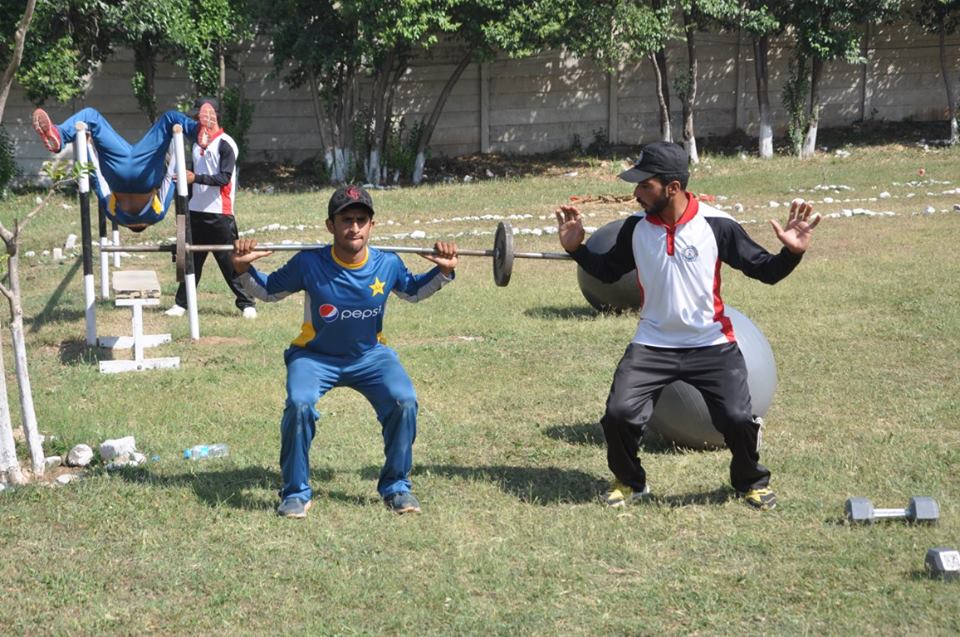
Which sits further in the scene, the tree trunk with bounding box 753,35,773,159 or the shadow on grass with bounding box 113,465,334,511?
the tree trunk with bounding box 753,35,773,159

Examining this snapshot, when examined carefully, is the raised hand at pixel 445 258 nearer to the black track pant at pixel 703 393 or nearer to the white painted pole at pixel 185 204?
the black track pant at pixel 703 393

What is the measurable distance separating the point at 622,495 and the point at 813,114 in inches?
801

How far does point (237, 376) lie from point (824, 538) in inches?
210

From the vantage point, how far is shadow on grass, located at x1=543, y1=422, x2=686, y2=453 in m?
7.97

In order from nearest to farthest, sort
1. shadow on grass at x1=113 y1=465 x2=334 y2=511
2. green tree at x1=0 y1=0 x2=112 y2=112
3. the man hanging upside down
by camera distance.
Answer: shadow on grass at x1=113 y1=465 x2=334 y2=511
the man hanging upside down
green tree at x1=0 y1=0 x2=112 y2=112

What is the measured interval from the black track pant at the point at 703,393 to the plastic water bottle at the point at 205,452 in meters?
2.62

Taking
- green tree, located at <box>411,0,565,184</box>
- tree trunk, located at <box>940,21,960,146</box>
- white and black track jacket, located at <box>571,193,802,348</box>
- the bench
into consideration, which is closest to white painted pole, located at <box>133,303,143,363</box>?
the bench

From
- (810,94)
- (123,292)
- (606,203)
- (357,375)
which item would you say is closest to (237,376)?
(123,292)

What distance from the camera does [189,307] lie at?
11414mm

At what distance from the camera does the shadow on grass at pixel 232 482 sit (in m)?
6.95

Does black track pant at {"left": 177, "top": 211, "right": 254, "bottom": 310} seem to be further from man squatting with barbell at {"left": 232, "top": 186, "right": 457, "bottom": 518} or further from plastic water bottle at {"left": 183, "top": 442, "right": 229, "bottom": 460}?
man squatting with barbell at {"left": 232, "top": 186, "right": 457, "bottom": 518}

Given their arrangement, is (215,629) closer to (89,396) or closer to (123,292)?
(89,396)

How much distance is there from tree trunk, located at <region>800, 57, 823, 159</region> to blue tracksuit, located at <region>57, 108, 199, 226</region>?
16.6 m

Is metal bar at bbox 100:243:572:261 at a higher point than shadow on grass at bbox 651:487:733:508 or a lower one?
higher
